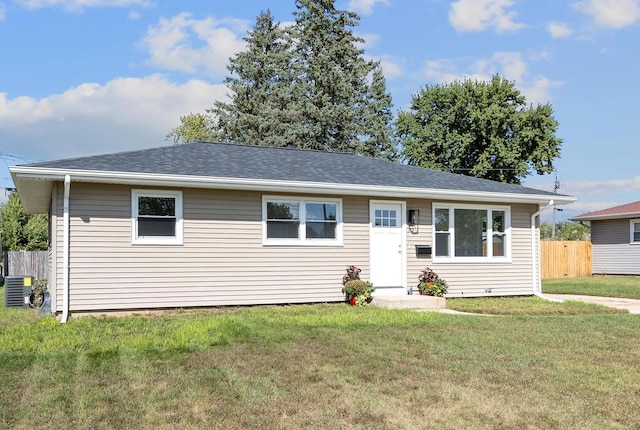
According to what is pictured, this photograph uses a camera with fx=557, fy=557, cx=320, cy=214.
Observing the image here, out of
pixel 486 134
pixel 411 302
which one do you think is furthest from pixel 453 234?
pixel 486 134

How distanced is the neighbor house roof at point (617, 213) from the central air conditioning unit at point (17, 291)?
2175 cm

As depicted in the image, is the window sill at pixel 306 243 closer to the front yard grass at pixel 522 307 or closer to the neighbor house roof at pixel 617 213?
the front yard grass at pixel 522 307

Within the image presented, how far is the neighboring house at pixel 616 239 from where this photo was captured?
23.2 meters

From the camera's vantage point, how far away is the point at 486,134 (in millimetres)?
33844

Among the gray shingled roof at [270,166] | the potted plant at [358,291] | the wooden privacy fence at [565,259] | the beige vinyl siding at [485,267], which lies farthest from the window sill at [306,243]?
the wooden privacy fence at [565,259]

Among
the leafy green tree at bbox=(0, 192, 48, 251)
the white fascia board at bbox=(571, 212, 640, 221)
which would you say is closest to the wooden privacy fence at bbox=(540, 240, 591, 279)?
the white fascia board at bbox=(571, 212, 640, 221)

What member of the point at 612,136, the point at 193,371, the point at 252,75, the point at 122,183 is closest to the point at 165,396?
the point at 193,371

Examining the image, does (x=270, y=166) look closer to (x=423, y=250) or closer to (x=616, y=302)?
(x=423, y=250)

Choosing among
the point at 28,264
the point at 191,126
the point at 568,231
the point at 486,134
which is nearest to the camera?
the point at 28,264

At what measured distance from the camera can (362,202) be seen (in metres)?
12.0

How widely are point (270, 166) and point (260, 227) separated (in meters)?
1.54

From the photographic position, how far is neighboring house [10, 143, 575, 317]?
9.84 meters

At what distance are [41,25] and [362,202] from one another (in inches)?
373

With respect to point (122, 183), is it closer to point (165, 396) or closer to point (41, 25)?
point (165, 396)
